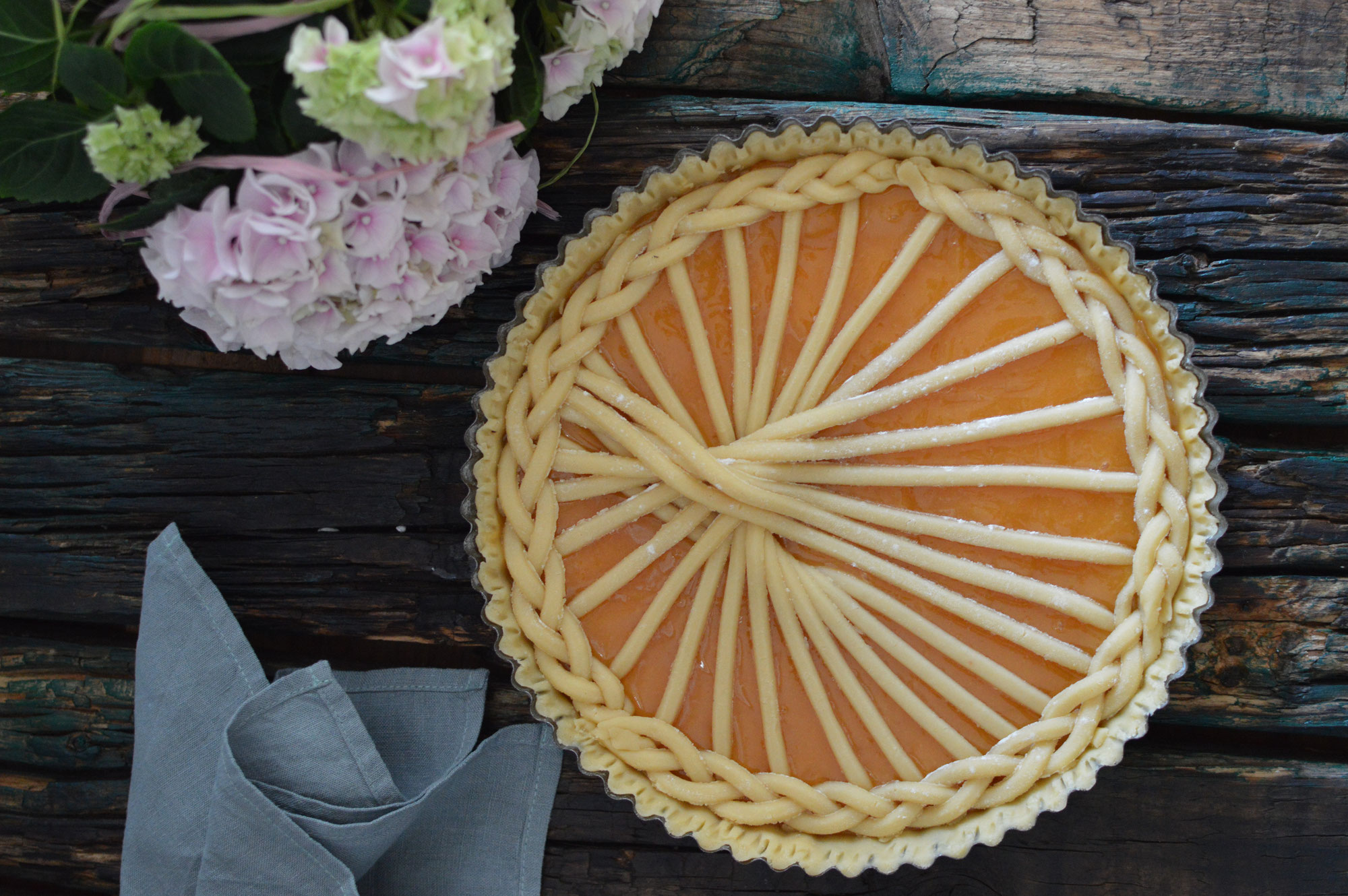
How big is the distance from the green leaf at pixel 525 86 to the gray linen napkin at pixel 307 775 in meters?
0.60

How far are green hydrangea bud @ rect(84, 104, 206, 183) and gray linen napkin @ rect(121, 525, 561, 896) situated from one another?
1.65ft

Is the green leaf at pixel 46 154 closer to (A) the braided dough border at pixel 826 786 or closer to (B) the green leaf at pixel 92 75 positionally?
(B) the green leaf at pixel 92 75

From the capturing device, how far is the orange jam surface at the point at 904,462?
92 centimetres

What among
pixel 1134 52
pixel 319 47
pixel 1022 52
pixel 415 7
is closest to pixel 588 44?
pixel 415 7

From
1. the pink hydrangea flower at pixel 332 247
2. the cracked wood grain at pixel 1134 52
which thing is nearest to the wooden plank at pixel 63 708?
the pink hydrangea flower at pixel 332 247

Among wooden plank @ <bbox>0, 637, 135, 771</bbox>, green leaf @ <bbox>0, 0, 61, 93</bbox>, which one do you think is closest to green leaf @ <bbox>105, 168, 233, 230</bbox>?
green leaf @ <bbox>0, 0, 61, 93</bbox>

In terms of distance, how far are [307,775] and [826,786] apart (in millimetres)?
531

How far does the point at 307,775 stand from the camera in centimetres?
101

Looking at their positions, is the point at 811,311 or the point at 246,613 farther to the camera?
the point at 246,613

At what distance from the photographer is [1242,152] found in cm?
105

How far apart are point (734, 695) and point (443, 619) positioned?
1.19ft

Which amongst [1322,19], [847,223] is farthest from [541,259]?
[1322,19]

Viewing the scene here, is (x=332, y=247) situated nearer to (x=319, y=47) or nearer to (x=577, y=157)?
(x=319, y=47)

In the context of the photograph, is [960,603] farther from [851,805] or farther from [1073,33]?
Result: [1073,33]
